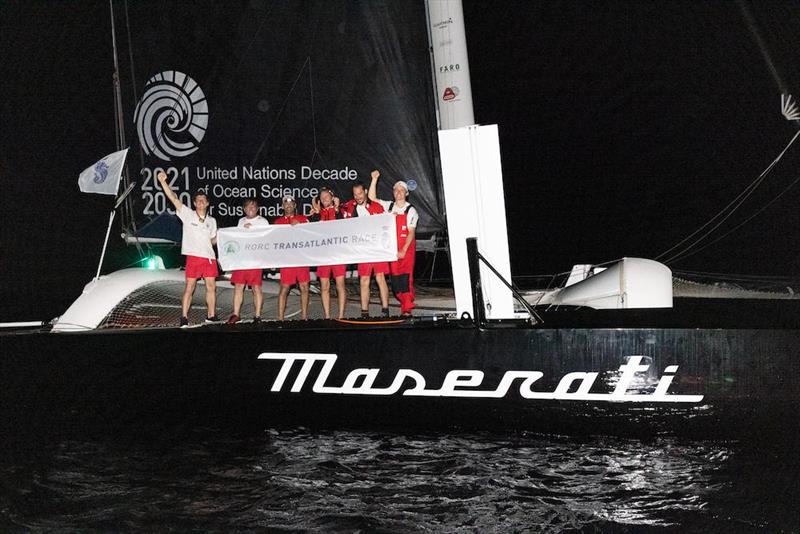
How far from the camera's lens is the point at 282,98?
9.34 metres

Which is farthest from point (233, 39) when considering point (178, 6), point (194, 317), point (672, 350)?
point (672, 350)

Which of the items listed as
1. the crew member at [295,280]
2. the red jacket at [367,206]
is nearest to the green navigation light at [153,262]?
the crew member at [295,280]

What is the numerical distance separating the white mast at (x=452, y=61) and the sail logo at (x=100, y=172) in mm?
3336

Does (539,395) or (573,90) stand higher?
(573,90)

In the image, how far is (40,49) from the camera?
34.6ft

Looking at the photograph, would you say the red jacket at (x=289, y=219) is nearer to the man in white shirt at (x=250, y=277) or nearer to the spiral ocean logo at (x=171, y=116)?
the man in white shirt at (x=250, y=277)

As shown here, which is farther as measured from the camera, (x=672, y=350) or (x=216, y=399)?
(x=216, y=399)

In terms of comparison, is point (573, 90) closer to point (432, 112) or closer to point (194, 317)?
point (432, 112)

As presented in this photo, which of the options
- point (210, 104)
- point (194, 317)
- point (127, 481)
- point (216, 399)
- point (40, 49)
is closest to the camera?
point (127, 481)

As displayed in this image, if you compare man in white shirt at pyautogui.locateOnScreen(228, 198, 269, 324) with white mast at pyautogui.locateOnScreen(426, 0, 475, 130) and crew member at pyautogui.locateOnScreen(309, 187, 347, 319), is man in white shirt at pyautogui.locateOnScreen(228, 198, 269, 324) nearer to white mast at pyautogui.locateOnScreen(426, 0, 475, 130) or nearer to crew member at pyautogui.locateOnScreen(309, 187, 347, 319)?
crew member at pyautogui.locateOnScreen(309, 187, 347, 319)

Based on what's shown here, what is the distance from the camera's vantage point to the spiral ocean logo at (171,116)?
911 cm

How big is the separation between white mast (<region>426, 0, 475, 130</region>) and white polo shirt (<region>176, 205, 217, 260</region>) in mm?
2596

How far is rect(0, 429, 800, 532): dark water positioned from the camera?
211 inches

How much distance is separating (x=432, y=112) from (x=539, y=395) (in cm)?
381
